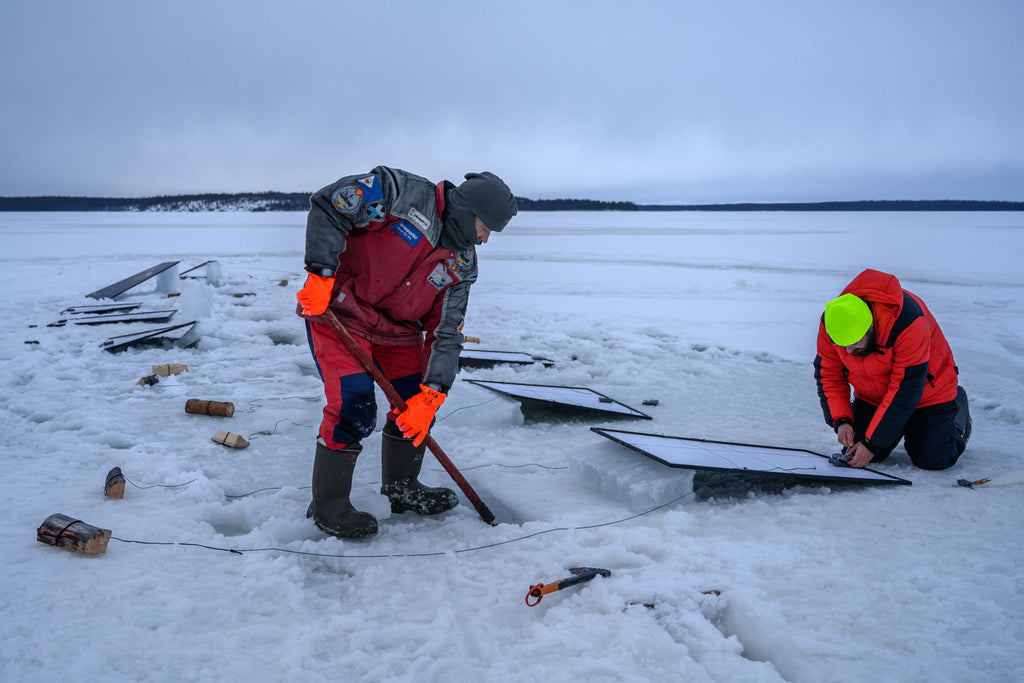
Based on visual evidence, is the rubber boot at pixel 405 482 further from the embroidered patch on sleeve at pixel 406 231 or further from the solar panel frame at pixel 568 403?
the solar panel frame at pixel 568 403

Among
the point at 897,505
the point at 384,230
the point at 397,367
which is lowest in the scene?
the point at 897,505

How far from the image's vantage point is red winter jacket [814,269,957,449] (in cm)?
304

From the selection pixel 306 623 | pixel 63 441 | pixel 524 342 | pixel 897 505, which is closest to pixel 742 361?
pixel 524 342

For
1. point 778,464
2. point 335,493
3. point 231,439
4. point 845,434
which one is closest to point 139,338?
point 231,439

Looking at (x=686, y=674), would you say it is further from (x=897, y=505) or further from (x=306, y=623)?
(x=897, y=505)

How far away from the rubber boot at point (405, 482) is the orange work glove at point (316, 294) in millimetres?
705

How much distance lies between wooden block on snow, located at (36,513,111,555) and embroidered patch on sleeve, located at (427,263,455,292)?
4.87 feet

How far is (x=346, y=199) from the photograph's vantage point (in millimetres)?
2346

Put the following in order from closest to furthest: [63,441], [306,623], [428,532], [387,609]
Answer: [306,623], [387,609], [428,532], [63,441]

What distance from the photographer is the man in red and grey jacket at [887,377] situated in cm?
303

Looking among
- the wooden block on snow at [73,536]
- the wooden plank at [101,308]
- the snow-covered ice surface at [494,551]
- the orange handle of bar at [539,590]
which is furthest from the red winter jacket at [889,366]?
the wooden plank at [101,308]

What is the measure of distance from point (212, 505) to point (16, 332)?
16.9 feet

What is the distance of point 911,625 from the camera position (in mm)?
2004

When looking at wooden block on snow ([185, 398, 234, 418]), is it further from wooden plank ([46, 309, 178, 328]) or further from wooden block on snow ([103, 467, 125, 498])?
wooden plank ([46, 309, 178, 328])
